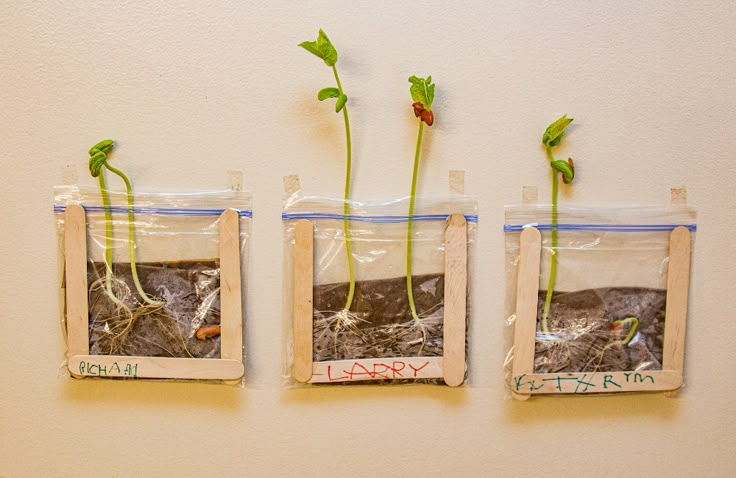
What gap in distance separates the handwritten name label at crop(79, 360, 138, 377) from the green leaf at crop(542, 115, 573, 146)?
2.58 feet

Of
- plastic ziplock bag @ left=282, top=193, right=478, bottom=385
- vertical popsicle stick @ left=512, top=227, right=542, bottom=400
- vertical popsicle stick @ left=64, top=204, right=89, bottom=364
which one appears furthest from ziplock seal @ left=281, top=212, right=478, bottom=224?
vertical popsicle stick @ left=64, top=204, right=89, bottom=364

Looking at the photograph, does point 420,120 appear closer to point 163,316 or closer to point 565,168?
point 565,168

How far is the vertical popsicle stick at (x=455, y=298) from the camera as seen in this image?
863 millimetres

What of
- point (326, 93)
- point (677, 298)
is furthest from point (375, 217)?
point (677, 298)

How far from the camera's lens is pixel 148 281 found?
88 cm

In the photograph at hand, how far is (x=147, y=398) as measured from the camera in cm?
91

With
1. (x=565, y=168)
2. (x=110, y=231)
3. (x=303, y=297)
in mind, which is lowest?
(x=303, y=297)

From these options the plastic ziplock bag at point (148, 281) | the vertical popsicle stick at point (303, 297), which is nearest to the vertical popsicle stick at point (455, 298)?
the vertical popsicle stick at point (303, 297)

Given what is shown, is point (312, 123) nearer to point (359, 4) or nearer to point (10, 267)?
point (359, 4)

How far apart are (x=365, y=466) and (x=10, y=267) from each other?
722mm

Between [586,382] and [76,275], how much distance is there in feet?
2.91

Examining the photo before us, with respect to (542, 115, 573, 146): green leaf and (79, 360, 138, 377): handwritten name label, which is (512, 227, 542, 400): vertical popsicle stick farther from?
(79, 360, 138, 377): handwritten name label

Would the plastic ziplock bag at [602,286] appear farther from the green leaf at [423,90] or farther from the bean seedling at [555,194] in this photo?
the green leaf at [423,90]

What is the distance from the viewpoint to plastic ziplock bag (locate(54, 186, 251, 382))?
0.86m
